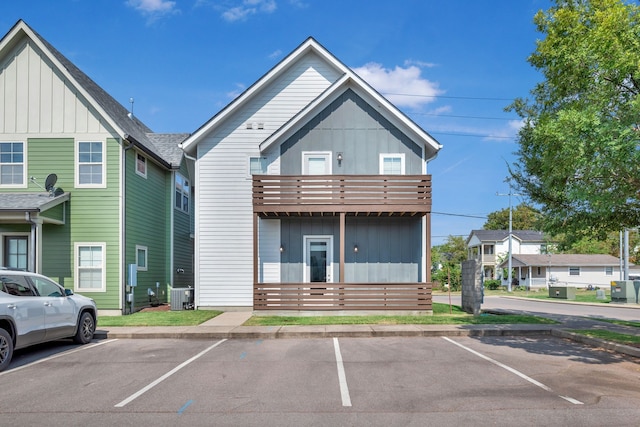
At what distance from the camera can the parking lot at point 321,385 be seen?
605cm

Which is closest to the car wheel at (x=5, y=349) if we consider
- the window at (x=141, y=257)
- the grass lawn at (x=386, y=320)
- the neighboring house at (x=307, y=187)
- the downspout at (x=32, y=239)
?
the grass lawn at (x=386, y=320)

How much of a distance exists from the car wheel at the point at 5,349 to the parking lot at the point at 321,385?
6.1 inches

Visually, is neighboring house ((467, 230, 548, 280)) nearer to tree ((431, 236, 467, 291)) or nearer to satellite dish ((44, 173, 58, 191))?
tree ((431, 236, 467, 291))

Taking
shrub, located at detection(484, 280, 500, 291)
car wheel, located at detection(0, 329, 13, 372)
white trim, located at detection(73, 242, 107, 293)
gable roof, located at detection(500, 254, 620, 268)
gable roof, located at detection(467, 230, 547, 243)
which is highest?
gable roof, located at detection(467, 230, 547, 243)

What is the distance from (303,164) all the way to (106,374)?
35.2 feet

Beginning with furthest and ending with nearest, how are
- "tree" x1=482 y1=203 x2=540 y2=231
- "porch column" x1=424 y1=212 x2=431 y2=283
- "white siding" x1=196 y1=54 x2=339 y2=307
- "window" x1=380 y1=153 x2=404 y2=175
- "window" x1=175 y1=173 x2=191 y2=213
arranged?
"tree" x1=482 y1=203 x2=540 y2=231 < "window" x1=175 y1=173 x2=191 y2=213 < "white siding" x1=196 y1=54 x2=339 y2=307 < "window" x1=380 y1=153 x2=404 y2=175 < "porch column" x1=424 y1=212 x2=431 y2=283

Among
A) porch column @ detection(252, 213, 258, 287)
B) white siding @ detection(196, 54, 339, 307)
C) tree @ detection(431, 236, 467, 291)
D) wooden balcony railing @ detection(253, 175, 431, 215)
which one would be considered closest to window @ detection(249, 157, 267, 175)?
white siding @ detection(196, 54, 339, 307)

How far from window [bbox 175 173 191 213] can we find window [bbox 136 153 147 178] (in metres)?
3.01

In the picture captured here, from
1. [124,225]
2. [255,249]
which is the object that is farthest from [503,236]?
[124,225]

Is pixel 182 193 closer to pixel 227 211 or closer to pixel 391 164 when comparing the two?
pixel 227 211

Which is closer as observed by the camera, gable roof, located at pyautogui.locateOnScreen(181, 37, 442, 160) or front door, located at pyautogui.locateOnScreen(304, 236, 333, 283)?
gable roof, located at pyautogui.locateOnScreen(181, 37, 442, 160)

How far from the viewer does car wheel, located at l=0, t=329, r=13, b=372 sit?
862cm

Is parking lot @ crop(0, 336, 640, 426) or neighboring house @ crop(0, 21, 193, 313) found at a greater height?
neighboring house @ crop(0, 21, 193, 313)

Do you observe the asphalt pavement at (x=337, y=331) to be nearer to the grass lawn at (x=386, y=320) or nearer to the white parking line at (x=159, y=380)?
the grass lawn at (x=386, y=320)
